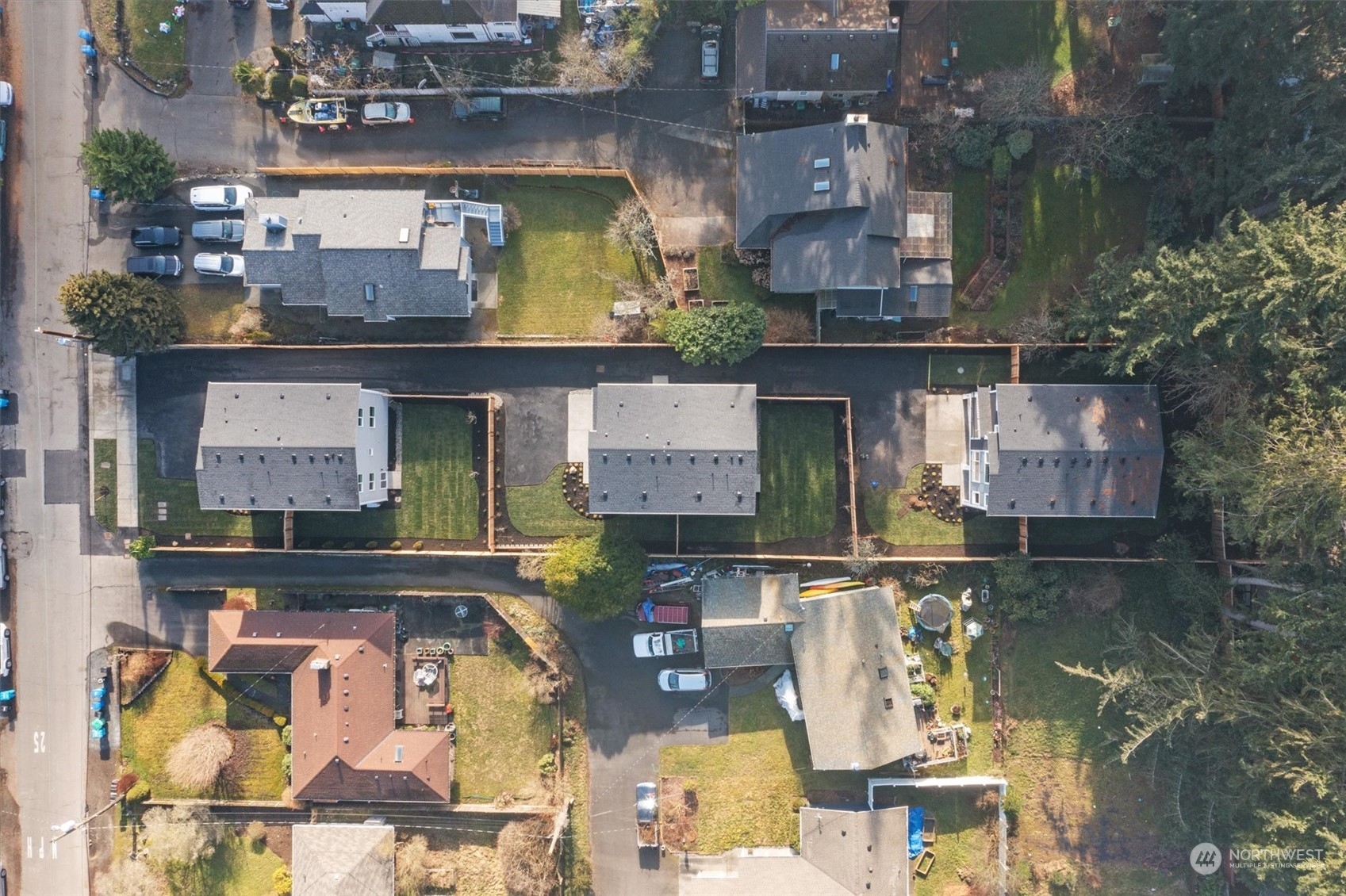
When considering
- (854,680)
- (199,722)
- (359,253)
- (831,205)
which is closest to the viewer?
(831,205)

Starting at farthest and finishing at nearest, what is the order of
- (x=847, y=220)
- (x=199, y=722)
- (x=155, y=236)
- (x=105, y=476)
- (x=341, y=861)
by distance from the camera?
(x=199, y=722) → (x=105, y=476) → (x=155, y=236) → (x=341, y=861) → (x=847, y=220)

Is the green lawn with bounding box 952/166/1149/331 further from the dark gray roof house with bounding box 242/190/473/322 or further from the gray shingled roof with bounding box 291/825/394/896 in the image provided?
the gray shingled roof with bounding box 291/825/394/896

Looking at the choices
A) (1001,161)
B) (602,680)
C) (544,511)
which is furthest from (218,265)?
(1001,161)

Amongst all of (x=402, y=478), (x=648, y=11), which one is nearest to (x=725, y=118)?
(x=648, y=11)

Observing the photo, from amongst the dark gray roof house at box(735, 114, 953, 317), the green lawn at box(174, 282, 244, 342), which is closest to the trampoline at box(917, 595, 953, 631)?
the dark gray roof house at box(735, 114, 953, 317)

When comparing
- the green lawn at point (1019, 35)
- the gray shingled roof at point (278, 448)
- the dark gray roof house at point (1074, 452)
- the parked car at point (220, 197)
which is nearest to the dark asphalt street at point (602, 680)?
the gray shingled roof at point (278, 448)

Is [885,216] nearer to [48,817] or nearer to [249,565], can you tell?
[249,565]

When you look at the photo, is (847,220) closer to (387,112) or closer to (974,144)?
(974,144)
